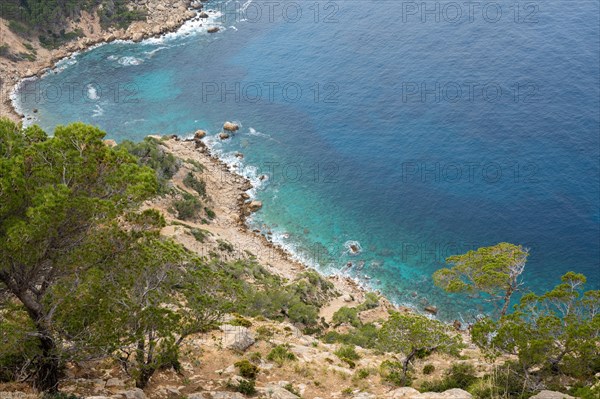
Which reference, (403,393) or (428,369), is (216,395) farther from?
(428,369)

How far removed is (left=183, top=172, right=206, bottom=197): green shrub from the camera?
81.4 meters

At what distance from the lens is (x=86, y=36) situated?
130 metres

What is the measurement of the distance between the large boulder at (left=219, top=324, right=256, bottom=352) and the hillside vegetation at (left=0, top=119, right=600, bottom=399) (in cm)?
13

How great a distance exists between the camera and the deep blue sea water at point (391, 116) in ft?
250

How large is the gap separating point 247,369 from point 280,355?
4.47 meters

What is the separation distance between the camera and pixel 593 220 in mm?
75562

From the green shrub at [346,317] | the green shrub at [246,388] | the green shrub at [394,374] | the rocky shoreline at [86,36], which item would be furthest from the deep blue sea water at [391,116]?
the green shrub at [246,388]

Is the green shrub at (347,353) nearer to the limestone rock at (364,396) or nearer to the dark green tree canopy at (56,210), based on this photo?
the limestone rock at (364,396)

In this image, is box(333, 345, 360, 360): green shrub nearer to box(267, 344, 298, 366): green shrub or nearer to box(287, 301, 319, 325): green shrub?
box(267, 344, 298, 366): green shrub

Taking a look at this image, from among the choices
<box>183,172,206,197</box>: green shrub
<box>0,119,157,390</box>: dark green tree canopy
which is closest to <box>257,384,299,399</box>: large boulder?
<box>0,119,157,390</box>: dark green tree canopy

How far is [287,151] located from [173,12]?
7043 cm

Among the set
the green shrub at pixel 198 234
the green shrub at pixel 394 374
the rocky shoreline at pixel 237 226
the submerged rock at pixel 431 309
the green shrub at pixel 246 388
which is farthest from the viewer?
the submerged rock at pixel 431 309

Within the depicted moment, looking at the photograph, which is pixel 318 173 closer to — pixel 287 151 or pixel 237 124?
pixel 287 151

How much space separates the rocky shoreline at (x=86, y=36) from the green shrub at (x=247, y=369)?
88.3 metres
